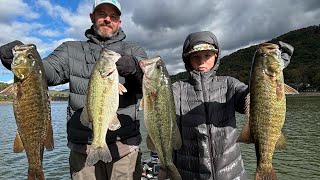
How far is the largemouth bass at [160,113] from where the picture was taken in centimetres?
499

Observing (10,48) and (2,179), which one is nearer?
(10,48)

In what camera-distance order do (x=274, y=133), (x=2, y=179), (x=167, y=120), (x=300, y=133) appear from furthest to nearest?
(x=300, y=133) < (x=2, y=179) < (x=167, y=120) < (x=274, y=133)

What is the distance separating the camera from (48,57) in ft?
18.1

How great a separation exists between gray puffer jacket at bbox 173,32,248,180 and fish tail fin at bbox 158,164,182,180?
56 centimetres

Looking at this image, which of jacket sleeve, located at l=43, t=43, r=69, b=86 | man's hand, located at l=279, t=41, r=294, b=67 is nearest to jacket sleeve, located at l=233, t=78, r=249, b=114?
man's hand, located at l=279, t=41, r=294, b=67

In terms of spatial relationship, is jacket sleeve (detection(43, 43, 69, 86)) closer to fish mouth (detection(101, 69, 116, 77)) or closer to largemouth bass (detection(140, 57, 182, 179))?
fish mouth (detection(101, 69, 116, 77))

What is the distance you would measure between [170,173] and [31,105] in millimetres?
2134

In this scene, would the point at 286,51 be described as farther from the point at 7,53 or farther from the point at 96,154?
the point at 7,53

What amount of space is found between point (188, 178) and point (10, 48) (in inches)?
127

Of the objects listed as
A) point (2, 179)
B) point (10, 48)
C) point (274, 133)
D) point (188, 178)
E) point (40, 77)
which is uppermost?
point (10, 48)

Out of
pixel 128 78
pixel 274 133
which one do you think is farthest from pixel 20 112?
pixel 274 133

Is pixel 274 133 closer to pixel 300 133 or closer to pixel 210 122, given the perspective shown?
pixel 210 122

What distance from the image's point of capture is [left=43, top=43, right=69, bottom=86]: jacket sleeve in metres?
5.34

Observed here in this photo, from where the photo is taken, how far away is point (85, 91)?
557 centimetres
